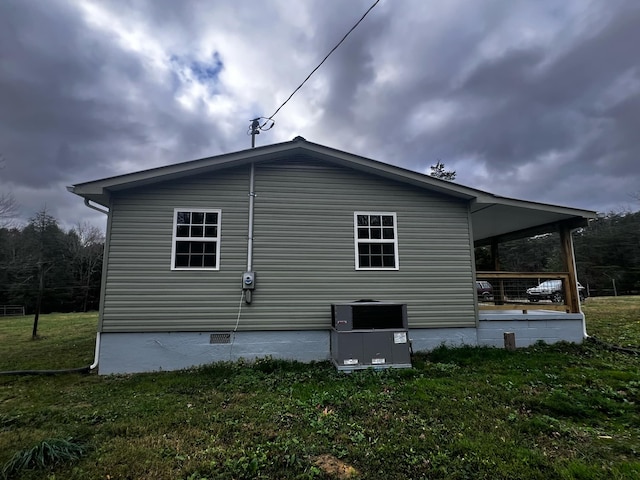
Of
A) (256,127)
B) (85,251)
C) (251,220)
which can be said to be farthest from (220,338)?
(85,251)

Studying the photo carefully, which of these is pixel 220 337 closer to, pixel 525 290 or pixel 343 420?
pixel 343 420

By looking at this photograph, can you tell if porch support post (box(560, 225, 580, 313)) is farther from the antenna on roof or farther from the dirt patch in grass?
the antenna on roof

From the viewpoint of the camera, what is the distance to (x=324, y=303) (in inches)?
252

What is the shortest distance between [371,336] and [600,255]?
33.0 meters

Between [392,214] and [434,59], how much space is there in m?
5.50

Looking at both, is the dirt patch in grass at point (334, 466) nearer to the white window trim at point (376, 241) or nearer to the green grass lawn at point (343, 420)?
the green grass lawn at point (343, 420)

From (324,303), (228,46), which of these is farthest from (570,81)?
(324,303)

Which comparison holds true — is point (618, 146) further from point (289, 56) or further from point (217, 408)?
point (217, 408)

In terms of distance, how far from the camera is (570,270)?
756cm

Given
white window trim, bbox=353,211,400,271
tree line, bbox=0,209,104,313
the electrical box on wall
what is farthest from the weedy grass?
tree line, bbox=0,209,104,313

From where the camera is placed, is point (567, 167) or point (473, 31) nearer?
point (473, 31)

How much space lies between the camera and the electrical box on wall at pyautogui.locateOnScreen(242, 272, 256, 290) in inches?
240

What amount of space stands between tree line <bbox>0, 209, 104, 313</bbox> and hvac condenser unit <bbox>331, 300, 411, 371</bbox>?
2248 cm

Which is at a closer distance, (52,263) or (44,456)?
(44,456)
